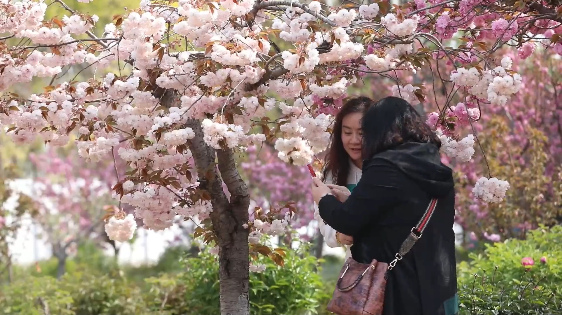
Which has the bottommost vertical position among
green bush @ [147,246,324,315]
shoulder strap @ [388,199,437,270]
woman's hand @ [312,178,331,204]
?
green bush @ [147,246,324,315]

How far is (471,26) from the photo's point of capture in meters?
4.43

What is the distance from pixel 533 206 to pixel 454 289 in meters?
5.36

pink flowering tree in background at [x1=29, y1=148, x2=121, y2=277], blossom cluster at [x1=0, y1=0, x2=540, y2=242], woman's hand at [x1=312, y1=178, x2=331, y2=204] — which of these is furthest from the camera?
pink flowering tree in background at [x1=29, y1=148, x2=121, y2=277]

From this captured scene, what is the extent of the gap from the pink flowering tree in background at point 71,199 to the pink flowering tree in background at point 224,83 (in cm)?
973

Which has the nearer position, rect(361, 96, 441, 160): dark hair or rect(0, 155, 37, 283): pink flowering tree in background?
rect(361, 96, 441, 160): dark hair

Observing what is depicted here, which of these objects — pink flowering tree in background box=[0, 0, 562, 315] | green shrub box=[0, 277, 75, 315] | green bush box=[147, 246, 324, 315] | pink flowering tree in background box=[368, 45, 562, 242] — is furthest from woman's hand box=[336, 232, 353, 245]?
pink flowering tree in background box=[368, 45, 562, 242]

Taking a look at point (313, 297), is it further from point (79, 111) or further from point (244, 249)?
point (79, 111)

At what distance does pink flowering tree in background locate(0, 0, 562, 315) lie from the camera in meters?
3.45

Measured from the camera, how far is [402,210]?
2.73 metres

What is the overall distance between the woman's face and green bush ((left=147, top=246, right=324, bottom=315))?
2.31 meters

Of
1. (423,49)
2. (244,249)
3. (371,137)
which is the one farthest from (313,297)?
(371,137)

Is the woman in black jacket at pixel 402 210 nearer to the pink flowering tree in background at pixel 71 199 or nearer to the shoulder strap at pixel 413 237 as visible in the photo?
the shoulder strap at pixel 413 237

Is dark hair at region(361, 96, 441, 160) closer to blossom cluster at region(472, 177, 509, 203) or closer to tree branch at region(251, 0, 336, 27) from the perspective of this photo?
tree branch at region(251, 0, 336, 27)

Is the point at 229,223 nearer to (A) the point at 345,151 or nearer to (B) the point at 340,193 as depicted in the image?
(A) the point at 345,151
